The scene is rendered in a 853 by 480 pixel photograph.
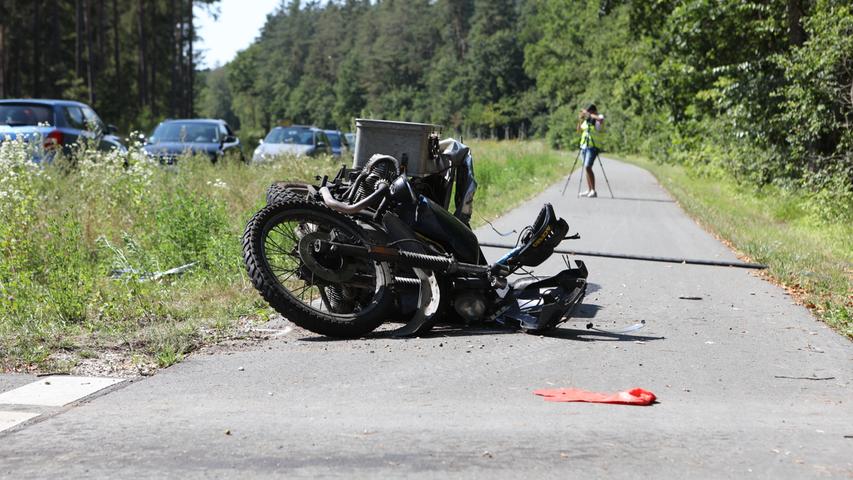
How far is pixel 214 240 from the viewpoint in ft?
31.7

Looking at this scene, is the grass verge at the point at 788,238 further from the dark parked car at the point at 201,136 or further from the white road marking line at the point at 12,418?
the dark parked car at the point at 201,136

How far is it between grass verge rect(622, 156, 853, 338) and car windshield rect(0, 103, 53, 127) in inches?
479

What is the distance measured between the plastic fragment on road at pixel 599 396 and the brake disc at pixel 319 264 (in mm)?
1863

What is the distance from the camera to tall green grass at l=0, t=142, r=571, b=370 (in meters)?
6.48

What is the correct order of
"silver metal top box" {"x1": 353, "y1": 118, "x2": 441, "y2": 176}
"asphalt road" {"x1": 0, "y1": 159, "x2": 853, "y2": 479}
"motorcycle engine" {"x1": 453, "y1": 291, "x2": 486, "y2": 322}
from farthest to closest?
1. "silver metal top box" {"x1": 353, "y1": 118, "x2": 441, "y2": 176}
2. "motorcycle engine" {"x1": 453, "y1": 291, "x2": 486, "y2": 322}
3. "asphalt road" {"x1": 0, "y1": 159, "x2": 853, "y2": 479}

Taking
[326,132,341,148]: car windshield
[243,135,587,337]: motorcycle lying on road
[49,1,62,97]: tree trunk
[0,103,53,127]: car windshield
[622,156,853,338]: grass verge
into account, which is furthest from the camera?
[49,1,62,97]: tree trunk

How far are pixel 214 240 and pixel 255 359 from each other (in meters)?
3.95

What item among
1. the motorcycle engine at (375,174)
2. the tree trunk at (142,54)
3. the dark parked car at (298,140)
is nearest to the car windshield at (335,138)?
the dark parked car at (298,140)

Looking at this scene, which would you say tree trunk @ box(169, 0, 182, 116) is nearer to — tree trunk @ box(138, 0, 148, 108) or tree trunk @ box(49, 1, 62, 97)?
tree trunk @ box(138, 0, 148, 108)

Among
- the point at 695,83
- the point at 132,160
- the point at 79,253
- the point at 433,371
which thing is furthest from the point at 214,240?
the point at 695,83

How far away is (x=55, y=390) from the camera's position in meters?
5.15

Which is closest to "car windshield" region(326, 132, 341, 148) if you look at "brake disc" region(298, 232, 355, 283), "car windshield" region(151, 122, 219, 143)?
"car windshield" region(151, 122, 219, 143)

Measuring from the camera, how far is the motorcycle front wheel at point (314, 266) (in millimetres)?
6410

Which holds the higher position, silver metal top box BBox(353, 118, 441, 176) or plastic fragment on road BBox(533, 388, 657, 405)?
silver metal top box BBox(353, 118, 441, 176)
